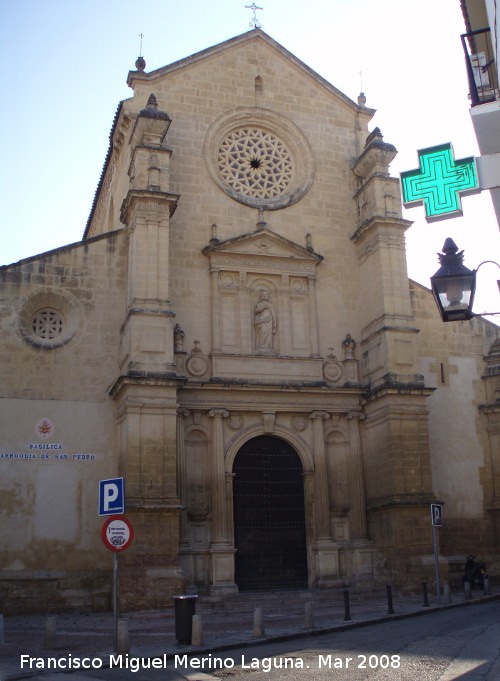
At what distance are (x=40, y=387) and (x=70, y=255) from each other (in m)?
3.71

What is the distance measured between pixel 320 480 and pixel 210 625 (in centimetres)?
704

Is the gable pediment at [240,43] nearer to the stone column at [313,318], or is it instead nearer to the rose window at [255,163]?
the rose window at [255,163]

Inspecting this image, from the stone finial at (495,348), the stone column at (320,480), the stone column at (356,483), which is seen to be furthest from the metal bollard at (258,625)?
the stone finial at (495,348)

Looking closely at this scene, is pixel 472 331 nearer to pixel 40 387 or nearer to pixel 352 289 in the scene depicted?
pixel 352 289

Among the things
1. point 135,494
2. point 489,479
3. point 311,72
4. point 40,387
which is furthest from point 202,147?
point 489,479

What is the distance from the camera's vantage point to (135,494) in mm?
19000

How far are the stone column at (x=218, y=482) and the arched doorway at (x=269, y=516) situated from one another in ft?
1.82

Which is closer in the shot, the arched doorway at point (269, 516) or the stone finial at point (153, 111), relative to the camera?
the arched doorway at point (269, 516)

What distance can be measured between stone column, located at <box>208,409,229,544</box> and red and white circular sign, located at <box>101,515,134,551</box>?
927 centimetres

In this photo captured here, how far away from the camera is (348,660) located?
10711 mm

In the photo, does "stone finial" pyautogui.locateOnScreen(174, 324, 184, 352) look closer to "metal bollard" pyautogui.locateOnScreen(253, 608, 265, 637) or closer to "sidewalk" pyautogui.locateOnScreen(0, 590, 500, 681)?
"sidewalk" pyautogui.locateOnScreen(0, 590, 500, 681)

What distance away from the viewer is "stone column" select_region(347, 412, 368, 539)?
21938 mm

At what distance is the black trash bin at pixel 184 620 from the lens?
12578 mm

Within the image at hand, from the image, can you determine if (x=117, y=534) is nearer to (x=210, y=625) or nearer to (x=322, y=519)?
(x=210, y=625)
